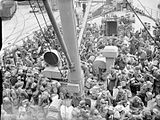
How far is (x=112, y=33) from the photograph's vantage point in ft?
35.8

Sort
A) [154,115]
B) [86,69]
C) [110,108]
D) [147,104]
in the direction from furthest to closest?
[86,69], [147,104], [110,108], [154,115]

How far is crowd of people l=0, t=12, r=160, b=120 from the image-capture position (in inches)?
192

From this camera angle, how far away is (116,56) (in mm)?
7406

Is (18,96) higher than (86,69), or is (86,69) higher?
(86,69)

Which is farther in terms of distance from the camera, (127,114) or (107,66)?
(107,66)

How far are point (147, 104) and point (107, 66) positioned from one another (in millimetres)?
2306

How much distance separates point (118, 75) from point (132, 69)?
59 cm

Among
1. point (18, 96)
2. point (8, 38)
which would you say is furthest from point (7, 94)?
point (8, 38)

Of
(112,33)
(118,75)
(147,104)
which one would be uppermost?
(112,33)

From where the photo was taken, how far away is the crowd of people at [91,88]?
488 cm

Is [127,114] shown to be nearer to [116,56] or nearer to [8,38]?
[116,56]

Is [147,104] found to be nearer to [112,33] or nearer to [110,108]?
[110,108]

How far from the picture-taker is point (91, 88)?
632 cm

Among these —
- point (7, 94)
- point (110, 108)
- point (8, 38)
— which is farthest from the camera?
point (8, 38)
